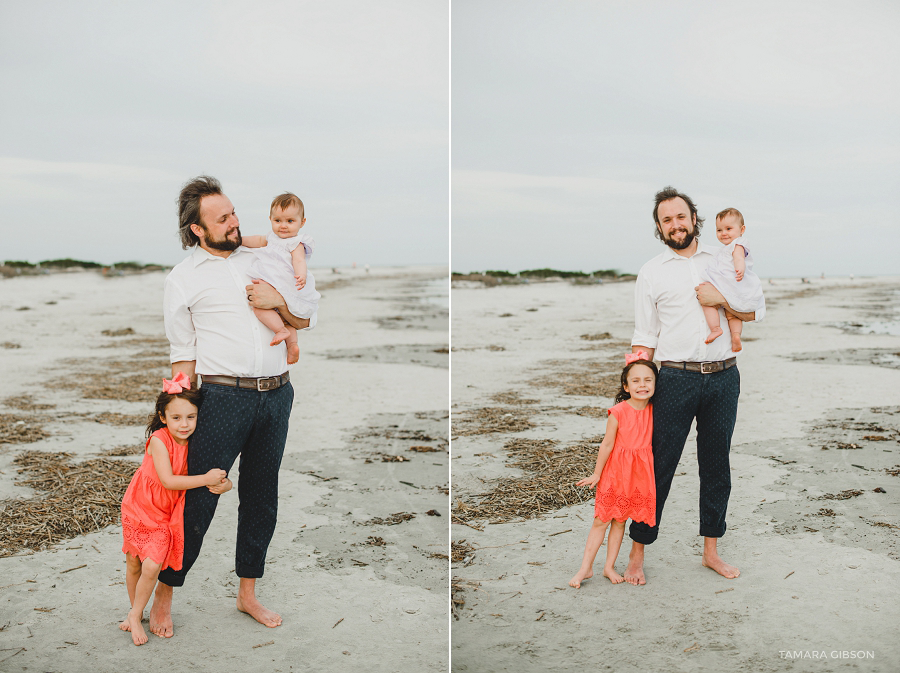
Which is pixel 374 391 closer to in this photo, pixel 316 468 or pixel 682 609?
pixel 316 468

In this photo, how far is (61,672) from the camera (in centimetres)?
300

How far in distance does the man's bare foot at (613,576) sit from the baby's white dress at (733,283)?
4.41ft

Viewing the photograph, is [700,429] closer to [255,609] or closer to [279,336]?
[279,336]

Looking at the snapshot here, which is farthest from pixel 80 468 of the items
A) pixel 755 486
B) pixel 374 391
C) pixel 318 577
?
pixel 755 486

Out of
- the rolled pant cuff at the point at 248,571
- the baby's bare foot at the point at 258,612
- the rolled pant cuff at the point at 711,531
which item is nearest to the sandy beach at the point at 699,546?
the rolled pant cuff at the point at 711,531

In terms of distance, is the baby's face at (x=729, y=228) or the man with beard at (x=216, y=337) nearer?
the man with beard at (x=216, y=337)

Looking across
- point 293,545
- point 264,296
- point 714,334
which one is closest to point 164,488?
point 264,296

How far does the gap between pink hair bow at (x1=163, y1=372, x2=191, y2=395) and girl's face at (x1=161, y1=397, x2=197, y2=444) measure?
0.11ft

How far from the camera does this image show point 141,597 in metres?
3.14

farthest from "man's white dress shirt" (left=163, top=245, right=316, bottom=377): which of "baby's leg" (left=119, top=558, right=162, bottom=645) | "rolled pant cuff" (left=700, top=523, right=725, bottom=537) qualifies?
"rolled pant cuff" (left=700, top=523, right=725, bottom=537)

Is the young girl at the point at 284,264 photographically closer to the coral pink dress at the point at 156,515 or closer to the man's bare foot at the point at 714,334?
the coral pink dress at the point at 156,515

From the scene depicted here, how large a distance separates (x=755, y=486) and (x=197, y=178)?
13.0 feet

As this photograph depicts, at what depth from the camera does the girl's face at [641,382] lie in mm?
3502

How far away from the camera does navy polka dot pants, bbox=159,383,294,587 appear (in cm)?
304
